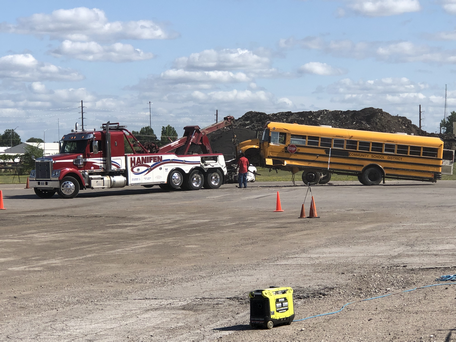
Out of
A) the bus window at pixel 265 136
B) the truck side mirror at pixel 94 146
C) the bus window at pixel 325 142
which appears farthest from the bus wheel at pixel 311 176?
the truck side mirror at pixel 94 146

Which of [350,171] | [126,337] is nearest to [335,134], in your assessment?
[350,171]

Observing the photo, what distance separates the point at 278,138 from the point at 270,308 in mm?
26708

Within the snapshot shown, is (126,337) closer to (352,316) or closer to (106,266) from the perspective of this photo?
(352,316)

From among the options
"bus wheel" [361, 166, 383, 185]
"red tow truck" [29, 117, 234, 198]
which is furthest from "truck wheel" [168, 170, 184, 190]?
"bus wheel" [361, 166, 383, 185]

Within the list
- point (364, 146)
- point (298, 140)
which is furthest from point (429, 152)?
point (298, 140)

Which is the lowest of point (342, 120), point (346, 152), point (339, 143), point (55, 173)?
point (55, 173)

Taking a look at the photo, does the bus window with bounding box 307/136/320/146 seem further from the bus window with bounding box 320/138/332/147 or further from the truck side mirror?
the truck side mirror

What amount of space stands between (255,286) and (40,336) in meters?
3.34

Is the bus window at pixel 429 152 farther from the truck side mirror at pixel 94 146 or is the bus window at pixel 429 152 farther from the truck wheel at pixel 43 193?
the truck wheel at pixel 43 193

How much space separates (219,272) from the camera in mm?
10398

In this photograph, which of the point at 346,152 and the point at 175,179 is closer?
the point at 175,179

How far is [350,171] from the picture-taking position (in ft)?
111

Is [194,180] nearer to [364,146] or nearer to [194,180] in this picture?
[194,180]

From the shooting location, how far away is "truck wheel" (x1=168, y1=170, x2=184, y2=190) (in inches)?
1195
